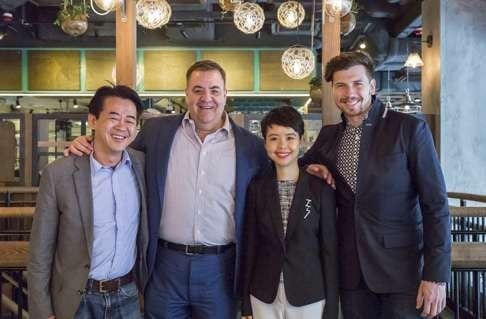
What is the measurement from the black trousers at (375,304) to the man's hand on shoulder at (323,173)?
0.40 metres

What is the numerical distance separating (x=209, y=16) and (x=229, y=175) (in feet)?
18.3

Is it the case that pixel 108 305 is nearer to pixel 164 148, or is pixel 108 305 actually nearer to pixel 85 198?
pixel 85 198

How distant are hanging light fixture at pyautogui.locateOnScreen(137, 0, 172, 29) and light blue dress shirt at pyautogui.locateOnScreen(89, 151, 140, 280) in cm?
259

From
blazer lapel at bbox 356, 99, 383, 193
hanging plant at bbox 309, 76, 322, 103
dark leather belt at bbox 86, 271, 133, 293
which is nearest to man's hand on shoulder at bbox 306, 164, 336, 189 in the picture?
blazer lapel at bbox 356, 99, 383, 193

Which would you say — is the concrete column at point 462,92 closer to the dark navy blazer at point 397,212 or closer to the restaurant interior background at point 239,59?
the restaurant interior background at point 239,59

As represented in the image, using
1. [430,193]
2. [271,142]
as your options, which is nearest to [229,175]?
[271,142]

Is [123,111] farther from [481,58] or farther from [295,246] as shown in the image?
[481,58]

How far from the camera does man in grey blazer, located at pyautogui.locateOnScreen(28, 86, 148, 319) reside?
177 centimetres

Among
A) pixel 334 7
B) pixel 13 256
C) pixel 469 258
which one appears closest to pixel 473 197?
pixel 334 7

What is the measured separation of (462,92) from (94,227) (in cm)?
551

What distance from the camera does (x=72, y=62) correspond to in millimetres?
8453

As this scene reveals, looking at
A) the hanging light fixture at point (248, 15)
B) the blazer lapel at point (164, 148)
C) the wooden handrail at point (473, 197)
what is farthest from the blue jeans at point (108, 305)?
the hanging light fixture at point (248, 15)

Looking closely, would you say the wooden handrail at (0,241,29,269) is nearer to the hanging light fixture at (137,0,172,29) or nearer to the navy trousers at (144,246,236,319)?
the navy trousers at (144,246,236,319)

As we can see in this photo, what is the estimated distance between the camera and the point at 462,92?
20.0 ft
